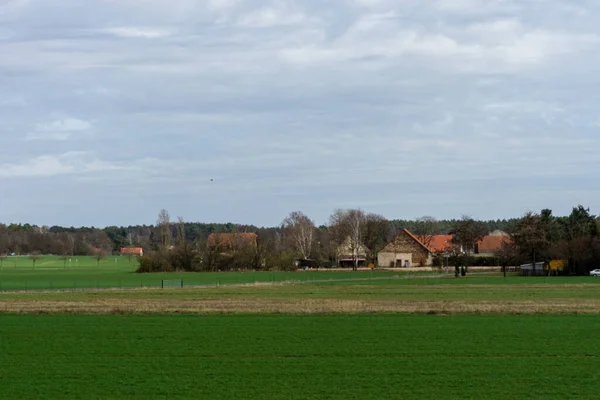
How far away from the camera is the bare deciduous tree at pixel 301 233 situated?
567ft

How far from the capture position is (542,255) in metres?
121

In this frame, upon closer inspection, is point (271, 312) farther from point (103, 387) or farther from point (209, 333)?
point (103, 387)

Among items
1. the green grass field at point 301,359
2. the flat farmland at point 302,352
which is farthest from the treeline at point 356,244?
the green grass field at point 301,359

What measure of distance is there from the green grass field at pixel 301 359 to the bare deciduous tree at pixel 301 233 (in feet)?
433

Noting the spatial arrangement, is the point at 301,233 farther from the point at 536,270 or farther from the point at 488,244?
the point at 536,270

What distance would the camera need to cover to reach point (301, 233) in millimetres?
176375

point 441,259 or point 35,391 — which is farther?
point 441,259

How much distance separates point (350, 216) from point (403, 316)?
13102cm

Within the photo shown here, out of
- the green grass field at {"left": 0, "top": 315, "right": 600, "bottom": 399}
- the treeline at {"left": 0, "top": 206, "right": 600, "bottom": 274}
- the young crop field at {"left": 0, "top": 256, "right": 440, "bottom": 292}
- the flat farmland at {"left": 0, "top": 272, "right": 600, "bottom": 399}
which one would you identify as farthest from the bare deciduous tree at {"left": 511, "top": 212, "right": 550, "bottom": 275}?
the green grass field at {"left": 0, "top": 315, "right": 600, "bottom": 399}

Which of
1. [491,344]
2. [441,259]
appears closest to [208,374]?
[491,344]

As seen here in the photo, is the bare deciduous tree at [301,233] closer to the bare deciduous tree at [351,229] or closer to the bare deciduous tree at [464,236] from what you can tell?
the bare deciduous tree at [351,229]

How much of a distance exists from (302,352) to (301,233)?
495 ft

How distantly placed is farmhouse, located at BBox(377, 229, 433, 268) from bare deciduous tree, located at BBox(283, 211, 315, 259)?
18.7 metres

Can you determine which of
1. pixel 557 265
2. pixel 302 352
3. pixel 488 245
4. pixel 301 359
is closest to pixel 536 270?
pixel 557 265
